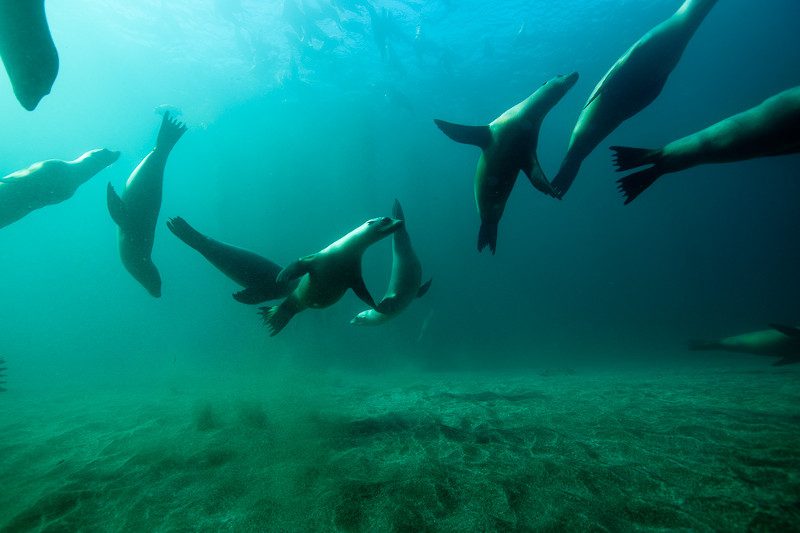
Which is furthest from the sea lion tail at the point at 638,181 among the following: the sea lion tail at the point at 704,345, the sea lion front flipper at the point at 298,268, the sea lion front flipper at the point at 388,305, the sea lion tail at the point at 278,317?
the sea lion tail at the point at 704,345

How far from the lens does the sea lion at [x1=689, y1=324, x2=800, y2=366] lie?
755 cm

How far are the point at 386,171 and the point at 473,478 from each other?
46299 mm

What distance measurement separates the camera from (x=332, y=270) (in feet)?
13.5

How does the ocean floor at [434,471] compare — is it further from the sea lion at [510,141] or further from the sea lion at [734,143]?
the sea lion at [510,141]

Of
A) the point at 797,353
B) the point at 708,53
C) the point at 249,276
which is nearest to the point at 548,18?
the point at 708,53

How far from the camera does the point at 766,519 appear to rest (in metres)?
2.55

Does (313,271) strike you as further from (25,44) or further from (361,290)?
(25,44)

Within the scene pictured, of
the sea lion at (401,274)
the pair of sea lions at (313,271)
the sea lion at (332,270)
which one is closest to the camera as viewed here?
the sea lion at (332,270)

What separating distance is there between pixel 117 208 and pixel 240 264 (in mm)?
2787

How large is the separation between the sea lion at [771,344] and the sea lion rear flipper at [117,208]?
1272cm

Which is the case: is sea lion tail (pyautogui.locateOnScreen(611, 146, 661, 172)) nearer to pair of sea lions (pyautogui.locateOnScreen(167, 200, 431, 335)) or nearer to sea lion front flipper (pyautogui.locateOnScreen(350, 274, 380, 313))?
pair of sea lions (pyautogui.locateOnScreen(167, 200, 431, 335))

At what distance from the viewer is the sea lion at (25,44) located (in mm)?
2357

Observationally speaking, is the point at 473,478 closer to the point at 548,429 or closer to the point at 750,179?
the point at 548,429

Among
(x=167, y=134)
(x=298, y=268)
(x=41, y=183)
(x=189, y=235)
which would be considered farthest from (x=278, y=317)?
(x=41, y=183)
